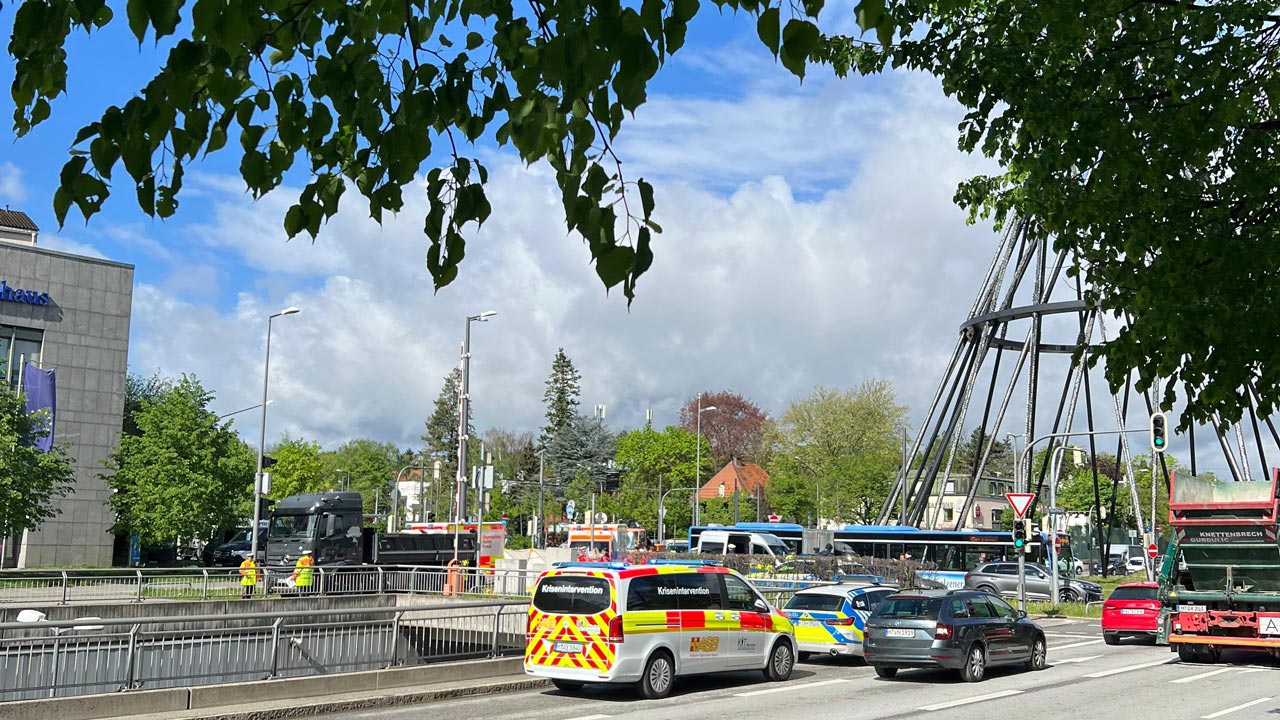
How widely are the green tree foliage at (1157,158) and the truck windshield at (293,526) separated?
35364 mm

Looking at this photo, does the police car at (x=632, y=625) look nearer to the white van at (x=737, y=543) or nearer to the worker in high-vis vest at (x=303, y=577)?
the worker in high-vis vest at (x=303, y=577)

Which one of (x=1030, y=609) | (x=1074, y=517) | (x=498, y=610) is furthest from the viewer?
(x=1074, y=517)

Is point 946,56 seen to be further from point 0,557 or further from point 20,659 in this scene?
point 0,557

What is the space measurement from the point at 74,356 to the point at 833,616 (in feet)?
148

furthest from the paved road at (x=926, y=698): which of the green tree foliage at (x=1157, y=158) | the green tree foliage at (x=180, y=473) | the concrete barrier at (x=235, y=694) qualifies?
the green tree foliage at (x=180, y=473)

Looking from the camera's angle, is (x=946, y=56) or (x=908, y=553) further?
(x=908, y=553)

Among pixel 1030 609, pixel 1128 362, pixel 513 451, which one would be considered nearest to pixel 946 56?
pixel 1128 362

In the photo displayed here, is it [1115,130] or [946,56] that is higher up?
[946,56]

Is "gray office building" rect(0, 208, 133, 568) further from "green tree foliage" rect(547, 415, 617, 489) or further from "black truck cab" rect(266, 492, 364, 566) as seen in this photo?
"green tree foliage" rect(547, 415, 617, 489)

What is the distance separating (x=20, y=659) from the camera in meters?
15.3

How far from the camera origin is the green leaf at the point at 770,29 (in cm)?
388

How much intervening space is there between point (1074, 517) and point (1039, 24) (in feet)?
366

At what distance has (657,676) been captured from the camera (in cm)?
1734

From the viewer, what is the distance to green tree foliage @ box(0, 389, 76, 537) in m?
39.8
